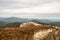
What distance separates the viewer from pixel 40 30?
31.7 metres

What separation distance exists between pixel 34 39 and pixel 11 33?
183 inches

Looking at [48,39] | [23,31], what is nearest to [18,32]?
[23,31]

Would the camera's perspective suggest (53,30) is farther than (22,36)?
Yes

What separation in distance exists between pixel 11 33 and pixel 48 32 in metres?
7.48

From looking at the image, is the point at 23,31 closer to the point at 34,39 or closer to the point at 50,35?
the point at 34,39

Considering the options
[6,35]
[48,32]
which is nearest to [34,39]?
[48,32]

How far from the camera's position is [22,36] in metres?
29.8

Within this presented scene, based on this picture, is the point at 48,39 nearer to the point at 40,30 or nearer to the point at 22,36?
the point at 40,30

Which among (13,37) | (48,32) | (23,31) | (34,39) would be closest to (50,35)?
(48,32)

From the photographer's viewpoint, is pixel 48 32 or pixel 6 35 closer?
pixel 6 35

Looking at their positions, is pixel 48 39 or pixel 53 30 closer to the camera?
pixel 48 39

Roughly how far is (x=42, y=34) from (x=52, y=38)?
228 centimetres

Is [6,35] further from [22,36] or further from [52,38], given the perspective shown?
[52,38]

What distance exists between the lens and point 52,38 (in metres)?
30.9
